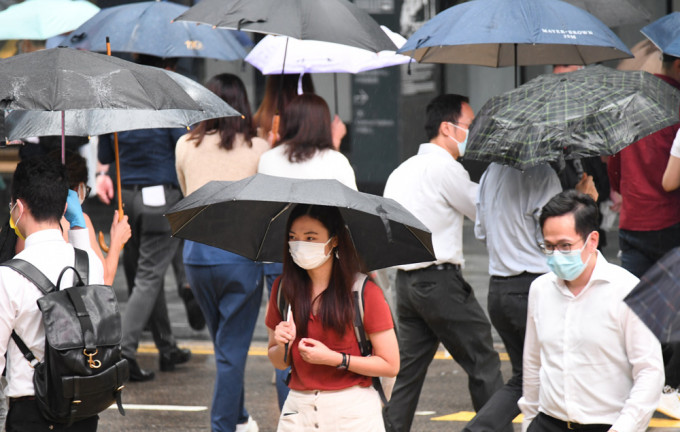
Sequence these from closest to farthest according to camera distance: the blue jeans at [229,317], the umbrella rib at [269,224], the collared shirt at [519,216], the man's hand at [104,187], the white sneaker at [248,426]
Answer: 1. the umbrella rib at [269,224]
2. the collared shirt at [519,216]
3. the blue jeans at [229,317]
4. the white sneaker at [248,426]
5. the man's hand at [104,187]

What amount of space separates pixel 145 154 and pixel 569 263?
4.33m

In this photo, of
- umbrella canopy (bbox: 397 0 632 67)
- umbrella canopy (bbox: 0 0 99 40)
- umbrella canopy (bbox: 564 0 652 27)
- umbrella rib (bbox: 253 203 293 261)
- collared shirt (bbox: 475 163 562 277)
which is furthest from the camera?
umbrella canopy (bbox: 0 0 99 40)

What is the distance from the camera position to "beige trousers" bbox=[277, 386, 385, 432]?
13.9ft

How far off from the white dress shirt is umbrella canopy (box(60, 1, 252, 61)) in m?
1.52

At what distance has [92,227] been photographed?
5.30 metres

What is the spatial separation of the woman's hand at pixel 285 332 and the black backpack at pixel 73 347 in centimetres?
68

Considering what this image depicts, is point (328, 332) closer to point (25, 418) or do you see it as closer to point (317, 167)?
point (25, 418)

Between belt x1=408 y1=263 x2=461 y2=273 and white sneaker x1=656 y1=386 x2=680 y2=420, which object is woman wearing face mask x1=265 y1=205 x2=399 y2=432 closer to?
belt x1=408 y1=263 x2=461 y2=273

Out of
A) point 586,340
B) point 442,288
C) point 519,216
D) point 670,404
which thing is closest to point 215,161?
point 442,288

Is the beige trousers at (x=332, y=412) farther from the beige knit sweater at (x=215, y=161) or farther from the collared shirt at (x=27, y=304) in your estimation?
the beige knit sweater at (x=215, y=161)

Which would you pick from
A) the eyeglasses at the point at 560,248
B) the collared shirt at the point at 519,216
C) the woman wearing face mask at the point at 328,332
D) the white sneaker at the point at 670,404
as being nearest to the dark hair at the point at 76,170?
the woman wearing face mask at the point at 328,332

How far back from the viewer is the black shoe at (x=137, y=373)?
806 cm

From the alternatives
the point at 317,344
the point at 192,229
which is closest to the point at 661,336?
the point at 317,344

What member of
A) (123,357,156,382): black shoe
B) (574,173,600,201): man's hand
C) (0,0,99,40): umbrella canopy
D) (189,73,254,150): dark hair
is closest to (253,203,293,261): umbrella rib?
(189,73,254,150): dark hair
